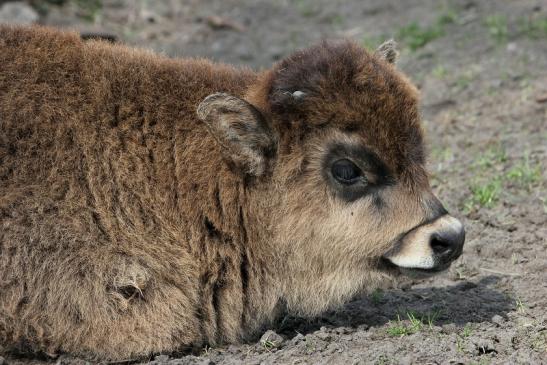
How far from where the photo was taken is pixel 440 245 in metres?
6.21

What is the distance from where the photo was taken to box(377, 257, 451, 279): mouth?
20.6 ft

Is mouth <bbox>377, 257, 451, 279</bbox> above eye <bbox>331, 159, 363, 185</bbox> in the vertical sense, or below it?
below

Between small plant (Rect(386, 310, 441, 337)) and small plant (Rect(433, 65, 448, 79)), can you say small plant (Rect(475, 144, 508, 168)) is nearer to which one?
small plant (Rect(433, 65, 448, 79))

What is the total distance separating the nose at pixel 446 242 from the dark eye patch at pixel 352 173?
1.83 feet

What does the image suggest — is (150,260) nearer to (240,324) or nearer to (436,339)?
(240,324)

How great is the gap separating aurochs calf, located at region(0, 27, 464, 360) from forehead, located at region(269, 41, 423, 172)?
0.4 inches

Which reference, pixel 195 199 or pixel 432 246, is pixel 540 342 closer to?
pixel 432 246

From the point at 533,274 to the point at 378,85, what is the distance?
7.79ft

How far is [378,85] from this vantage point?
6371 mm

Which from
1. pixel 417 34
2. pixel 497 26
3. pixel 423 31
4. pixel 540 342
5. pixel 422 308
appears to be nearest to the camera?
pixel 540 342

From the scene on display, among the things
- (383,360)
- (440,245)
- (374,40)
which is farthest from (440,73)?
(383,360)

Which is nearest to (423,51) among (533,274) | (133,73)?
(533,274)

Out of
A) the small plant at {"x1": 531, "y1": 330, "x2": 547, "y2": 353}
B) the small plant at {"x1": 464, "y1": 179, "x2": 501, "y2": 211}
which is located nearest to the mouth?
the small plant at {"x1": 531, "y1": 330, "x2": 547, "y2": 353}

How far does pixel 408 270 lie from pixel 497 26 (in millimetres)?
7851
